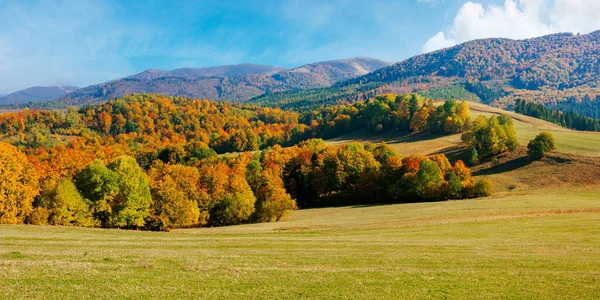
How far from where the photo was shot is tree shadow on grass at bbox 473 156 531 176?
10294 centimetres

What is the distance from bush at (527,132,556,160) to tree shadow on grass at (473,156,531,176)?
7.45 ft

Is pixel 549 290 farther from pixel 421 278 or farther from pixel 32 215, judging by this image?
pixel 32 215

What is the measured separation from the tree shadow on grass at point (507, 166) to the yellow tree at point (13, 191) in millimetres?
100767

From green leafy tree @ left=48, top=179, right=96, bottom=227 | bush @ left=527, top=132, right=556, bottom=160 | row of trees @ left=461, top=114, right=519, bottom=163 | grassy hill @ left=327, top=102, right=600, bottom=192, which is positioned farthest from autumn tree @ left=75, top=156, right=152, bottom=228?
bush @ left=527, top=132, right=556, bottom=160

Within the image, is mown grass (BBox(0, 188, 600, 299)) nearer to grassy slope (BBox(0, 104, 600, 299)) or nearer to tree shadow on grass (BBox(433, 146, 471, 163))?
grassy slope (BBox(0, 104, 600, 299))

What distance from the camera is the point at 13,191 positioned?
1977 inches

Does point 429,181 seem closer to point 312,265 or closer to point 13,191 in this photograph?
point 312,265

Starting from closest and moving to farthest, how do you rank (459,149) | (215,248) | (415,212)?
(215,248) < (415,212) < (459,149)

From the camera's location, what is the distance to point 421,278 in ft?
70.5

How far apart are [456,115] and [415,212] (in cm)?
10779

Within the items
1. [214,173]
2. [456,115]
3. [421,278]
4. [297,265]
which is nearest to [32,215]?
[214,173]

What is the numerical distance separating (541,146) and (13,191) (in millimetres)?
117571

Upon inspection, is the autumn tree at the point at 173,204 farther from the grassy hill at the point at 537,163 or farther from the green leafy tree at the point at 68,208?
the grassy hill at the point at 537,163

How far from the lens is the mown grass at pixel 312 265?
1831cm
